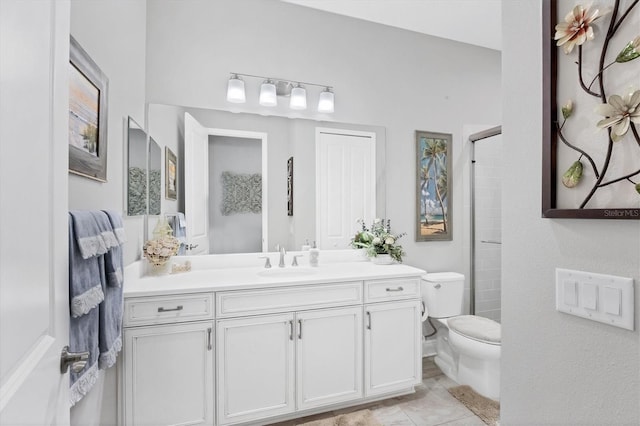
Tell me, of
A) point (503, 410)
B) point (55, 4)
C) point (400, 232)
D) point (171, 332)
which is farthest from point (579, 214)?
point (400, 232)

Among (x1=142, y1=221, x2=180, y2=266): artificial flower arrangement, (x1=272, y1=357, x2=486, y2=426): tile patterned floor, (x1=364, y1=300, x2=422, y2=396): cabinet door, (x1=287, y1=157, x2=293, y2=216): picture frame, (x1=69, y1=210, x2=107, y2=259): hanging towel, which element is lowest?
(x1=272, y1=357, x2=486, y2=426): tile patterned floor

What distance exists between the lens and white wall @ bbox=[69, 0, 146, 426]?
4.22 ft

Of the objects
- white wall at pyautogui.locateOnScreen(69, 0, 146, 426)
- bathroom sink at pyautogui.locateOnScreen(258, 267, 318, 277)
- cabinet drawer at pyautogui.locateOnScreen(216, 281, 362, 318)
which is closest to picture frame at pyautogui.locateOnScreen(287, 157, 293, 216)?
bathroom sink at pyautogui.locateOnScreen(258, 267, 318, 277)

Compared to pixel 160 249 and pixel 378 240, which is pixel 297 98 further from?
pixel 160 249

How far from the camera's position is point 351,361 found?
2043mm

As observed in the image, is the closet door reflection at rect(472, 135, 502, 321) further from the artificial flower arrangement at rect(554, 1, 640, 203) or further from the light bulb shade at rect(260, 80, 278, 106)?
the artificial flower arrangement at rect(554, 1, 640, 203)

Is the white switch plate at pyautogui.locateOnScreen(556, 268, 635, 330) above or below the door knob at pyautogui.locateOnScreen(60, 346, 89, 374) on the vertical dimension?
above

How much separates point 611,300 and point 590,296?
40mm

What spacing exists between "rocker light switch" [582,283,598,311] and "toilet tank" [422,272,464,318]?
199 centimetres

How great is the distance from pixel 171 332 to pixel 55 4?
4.89 ft

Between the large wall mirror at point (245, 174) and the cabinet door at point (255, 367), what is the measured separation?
689 millimetres

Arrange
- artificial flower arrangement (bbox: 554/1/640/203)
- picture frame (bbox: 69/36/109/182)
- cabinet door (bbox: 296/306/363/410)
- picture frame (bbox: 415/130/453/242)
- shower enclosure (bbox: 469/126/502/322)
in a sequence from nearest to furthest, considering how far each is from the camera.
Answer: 1. artificial flower arrangement (bbox: 554/1/640/203)
2. picture frame (bbox: 69/36/109/182)
3. cabinet door (bbox: 296/306/363/410)
4. picture frame (bbox: 415/130/453/242)
5. shower enclosure (bbox: 469/126/502/322)

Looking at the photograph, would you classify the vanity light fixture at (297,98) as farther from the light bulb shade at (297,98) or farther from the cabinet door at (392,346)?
the cabinet door at (392,346)

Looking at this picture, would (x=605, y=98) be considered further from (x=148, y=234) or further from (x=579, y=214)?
(x=148, y=234)
